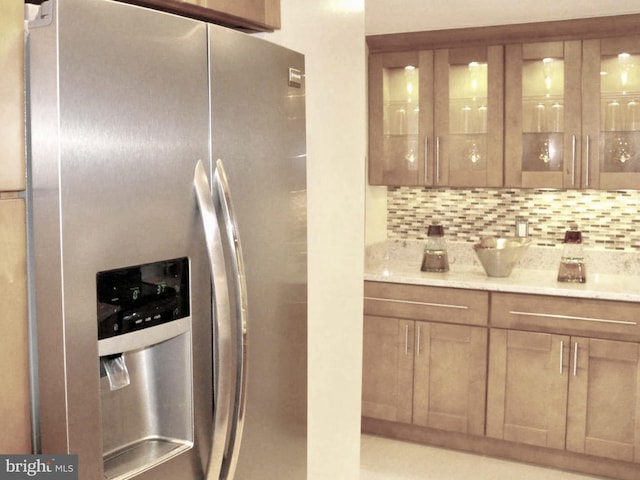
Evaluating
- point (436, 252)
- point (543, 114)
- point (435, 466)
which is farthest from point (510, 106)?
point (435, 466)

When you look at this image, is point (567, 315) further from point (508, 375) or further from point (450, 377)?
point (450, 377)

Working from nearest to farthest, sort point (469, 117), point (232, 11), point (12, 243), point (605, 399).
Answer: point (12, 243)
point (232, 11)
point (605, 399)
point (469, 117)

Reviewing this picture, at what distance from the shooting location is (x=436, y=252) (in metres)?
4.07

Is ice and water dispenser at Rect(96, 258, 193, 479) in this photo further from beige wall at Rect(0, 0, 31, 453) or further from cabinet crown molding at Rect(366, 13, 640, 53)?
cabinet crown molding at Rect(366, 13, 640, 53)

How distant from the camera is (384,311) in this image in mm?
3955

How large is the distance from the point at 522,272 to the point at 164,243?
311cm

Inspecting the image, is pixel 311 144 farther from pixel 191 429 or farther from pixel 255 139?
pixel 191 429

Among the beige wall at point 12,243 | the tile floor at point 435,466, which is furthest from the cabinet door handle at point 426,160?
the beige wall at point 12,243

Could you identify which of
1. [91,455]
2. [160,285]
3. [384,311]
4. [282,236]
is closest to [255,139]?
[282,236]

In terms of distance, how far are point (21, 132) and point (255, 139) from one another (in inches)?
21.7

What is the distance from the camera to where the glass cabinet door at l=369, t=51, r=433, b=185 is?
13.4ft

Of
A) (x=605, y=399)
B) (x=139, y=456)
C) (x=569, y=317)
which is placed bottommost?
(x=605, y=399)

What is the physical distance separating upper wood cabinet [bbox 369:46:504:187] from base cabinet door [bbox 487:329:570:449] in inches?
35.6

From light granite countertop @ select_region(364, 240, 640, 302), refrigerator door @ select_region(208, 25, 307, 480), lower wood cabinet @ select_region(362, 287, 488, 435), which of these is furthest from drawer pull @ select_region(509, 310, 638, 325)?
refrigerator door @ select_region(208, 25, 307, 480)
